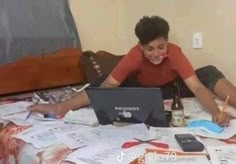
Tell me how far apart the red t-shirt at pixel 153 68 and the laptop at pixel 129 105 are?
386 millimetres

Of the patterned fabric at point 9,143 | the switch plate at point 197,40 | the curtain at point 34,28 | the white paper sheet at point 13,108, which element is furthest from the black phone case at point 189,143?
the curtain at point 34,28

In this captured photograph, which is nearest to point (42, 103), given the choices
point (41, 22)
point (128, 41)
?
point (41, 22)

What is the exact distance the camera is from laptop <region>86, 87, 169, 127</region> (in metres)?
1.61

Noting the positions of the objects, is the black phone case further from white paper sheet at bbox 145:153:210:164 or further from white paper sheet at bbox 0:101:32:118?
white paper sheet at bbox 0:101:32:118

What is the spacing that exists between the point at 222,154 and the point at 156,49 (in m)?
0.81

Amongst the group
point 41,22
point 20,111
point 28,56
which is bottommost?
point 20,111

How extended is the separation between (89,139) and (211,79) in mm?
990

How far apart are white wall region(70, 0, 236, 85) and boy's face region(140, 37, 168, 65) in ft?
1.83

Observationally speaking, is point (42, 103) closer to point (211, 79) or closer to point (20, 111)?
point (20, 111)

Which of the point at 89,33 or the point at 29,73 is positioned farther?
the point at 89,33

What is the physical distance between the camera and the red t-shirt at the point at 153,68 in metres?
2.09

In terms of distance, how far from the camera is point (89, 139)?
158cm

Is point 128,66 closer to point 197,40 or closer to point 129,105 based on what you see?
point 129,105

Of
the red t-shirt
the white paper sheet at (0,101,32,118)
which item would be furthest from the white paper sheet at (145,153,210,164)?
the white paper sheet at (0,101,32,118)
